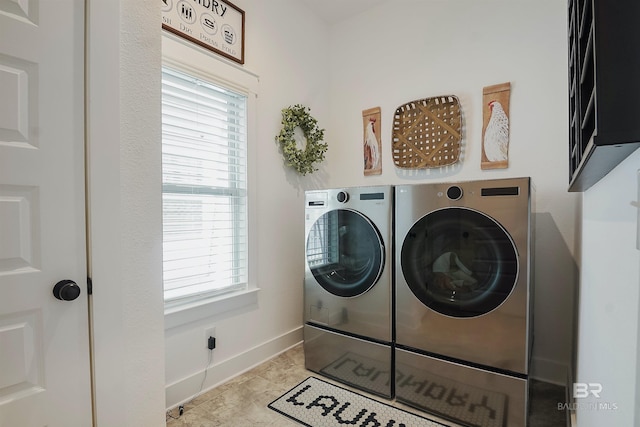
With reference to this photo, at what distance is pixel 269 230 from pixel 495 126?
5.85ft

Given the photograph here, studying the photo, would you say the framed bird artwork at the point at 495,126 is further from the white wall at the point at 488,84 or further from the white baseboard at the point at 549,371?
the white baseboard at the point at 549,371

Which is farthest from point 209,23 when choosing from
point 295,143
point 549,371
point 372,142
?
point 549,371

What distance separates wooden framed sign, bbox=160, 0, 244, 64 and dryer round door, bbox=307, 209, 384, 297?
1271mm

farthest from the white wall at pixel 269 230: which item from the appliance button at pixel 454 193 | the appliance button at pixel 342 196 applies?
the appliance button at pixel 454 193

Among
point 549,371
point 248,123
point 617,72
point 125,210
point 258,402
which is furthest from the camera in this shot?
point 248,123

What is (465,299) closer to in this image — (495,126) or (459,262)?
(459,262)

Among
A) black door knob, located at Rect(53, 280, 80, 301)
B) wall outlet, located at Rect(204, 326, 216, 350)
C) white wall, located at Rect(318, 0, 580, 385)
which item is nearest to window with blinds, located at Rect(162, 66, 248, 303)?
wall outlet, located at Rect(204, 326, 216, 350)

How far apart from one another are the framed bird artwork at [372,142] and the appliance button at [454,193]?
1099 mm

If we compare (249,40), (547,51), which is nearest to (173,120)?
(249,40)

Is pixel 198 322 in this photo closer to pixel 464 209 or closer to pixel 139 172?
pixel 139 172

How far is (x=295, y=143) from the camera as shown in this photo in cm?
243

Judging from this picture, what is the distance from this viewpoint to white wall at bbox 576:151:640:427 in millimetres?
508

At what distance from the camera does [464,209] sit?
1.56 m

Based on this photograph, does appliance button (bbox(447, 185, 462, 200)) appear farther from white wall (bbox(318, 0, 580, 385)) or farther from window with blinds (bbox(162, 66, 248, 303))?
window with blinds (bbox(162, 66, 248, 303))
